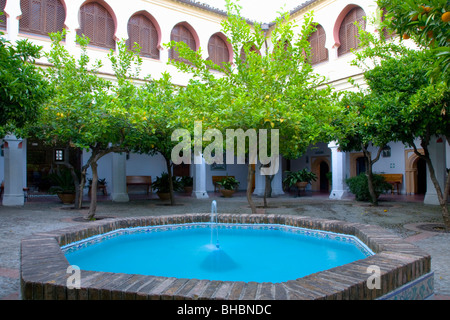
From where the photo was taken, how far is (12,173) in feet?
43.1

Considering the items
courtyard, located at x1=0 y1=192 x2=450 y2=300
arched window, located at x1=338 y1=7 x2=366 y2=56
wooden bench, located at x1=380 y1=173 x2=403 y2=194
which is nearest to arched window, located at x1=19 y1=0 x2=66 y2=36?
courtyard, located at x1=0 y1=192 x2=450 y2=300

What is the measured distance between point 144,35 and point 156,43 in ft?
2.10

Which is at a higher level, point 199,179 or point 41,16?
point 41,16

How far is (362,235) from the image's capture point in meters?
4.60

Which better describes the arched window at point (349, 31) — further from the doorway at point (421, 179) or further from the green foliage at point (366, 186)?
the doorway at point (421, 179)

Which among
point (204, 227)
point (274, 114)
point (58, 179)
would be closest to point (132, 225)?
point (204, 227)

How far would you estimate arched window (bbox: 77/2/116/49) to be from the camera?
572 inches

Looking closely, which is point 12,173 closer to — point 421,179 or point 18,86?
point 18,86

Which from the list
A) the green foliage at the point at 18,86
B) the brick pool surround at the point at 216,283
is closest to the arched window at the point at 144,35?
the green foliage at the point at 18,86

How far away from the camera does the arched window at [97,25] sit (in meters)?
14.5

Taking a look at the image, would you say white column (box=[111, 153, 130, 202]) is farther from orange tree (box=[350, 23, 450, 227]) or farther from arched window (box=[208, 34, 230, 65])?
orange tree (box=[350, 23, 450, 227])

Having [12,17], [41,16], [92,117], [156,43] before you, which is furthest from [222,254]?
[156,43]

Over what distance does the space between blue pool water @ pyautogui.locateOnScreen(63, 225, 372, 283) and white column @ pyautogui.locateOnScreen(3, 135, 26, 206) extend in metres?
9.58

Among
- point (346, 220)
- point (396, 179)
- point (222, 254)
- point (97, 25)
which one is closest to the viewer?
point (222, 254)
